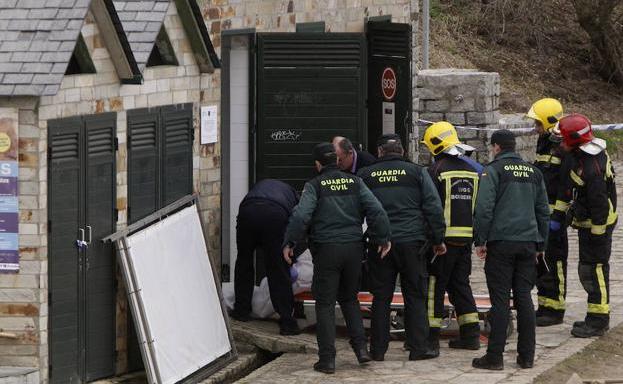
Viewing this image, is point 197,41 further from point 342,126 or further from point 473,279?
point 473,279

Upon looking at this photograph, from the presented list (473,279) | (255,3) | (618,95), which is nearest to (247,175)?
(255,3)

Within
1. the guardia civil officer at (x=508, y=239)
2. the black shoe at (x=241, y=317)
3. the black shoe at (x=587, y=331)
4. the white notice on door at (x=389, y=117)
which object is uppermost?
the white notice on door at (x=389, y=117)

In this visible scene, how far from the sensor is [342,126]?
1627cm

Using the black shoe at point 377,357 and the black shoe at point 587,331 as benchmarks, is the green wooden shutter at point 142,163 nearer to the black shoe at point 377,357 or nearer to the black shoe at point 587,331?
the black shoe at point 377,357

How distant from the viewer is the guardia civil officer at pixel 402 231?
42.8 feet

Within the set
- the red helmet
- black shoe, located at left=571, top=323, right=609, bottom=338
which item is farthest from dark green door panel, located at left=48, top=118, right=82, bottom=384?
black shoe, located at left=571, top=323, right=609, bottom=338

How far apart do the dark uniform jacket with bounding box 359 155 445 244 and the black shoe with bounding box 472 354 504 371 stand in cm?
102

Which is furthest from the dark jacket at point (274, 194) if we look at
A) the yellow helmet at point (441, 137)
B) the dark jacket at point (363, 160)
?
the yellow helmet at point (441, 137)

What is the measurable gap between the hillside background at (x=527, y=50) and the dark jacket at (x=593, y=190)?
1404cm

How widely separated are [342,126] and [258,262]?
168 centimetres

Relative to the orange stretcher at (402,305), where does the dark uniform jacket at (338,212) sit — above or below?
above

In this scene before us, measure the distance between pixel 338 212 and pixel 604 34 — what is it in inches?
705

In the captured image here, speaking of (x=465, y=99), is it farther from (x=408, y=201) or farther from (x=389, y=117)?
(x=408, y=201)

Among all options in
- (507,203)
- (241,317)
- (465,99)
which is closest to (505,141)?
(507,203)
